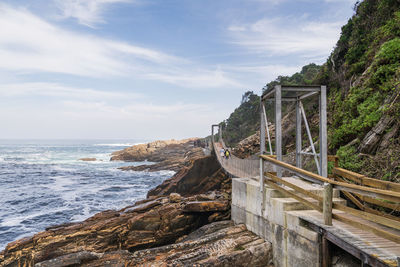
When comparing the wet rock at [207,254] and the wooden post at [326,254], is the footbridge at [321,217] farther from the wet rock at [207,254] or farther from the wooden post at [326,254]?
the wet rock at [207,254]

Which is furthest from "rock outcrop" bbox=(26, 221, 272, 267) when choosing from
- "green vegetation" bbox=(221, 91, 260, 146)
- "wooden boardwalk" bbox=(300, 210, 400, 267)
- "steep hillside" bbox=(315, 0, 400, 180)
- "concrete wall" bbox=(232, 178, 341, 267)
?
"green vegetation" bbox=(221, 91, 260, 146)

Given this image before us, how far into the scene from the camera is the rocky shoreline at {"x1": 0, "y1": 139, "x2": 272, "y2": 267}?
559 centimetres

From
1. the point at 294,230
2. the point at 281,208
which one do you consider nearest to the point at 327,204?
the point at 294,230

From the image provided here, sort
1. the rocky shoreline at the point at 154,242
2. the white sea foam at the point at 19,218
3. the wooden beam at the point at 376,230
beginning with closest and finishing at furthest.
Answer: the wooden beam at the point at 376,230
the rocky shoreline at the point at 154,242
the white sea foam at the point at 19,218

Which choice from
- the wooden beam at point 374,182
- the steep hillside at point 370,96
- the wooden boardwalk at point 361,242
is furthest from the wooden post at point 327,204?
the steep hillside at point 370,96

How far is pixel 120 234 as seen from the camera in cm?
848

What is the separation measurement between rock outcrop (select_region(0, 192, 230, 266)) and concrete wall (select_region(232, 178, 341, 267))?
2.31 meters

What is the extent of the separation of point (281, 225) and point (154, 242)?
4.54 m

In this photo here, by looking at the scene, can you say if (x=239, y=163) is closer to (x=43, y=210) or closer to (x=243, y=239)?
(x=243, y=239)

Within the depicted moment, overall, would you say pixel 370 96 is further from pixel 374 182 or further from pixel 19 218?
pixel 19 218

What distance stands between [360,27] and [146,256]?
16481mm

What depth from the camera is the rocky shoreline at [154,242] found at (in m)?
5.59

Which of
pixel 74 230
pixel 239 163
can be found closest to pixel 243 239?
pixel 74 230

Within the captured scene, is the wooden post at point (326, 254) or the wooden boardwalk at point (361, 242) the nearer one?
the wooden boardwalk at point (361, 242)
